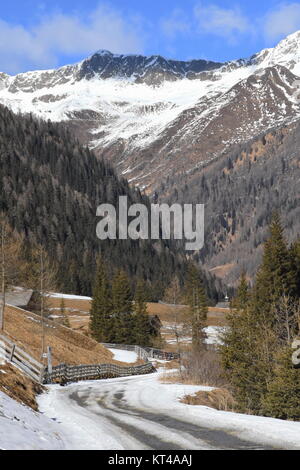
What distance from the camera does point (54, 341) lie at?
52000 millimetres

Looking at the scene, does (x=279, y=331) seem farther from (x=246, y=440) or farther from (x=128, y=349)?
(x=128, y=349)

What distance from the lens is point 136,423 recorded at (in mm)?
15719

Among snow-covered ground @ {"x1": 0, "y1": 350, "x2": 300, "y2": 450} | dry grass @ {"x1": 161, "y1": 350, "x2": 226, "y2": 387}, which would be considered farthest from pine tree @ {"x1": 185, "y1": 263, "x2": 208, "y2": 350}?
snow-covered ground @ {"x1": 0, "y1": 350, "x2": 300, "y2": 450}

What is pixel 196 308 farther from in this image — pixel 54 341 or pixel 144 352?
pixel 54 341

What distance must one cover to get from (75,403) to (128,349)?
52150mm

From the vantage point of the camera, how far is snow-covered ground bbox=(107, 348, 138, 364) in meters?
62.7

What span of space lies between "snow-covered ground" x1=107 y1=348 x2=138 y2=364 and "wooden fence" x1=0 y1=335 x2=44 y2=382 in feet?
107

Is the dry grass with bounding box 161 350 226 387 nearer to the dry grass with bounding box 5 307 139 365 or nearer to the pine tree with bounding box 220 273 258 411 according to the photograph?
the pine tree with bounding box 220 273 258 411

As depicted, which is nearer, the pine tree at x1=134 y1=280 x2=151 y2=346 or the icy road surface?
the icy road surface

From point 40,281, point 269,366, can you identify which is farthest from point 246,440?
point 40,281

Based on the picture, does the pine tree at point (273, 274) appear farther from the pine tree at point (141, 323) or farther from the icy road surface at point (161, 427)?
the pine tree at point (141, 323)

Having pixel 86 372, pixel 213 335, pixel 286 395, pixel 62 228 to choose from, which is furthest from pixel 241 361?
pixel 62 228

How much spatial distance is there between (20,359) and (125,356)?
1513 inches

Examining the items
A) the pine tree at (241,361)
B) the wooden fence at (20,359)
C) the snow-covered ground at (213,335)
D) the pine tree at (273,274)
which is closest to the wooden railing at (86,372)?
the wooden fence at (20,359)
